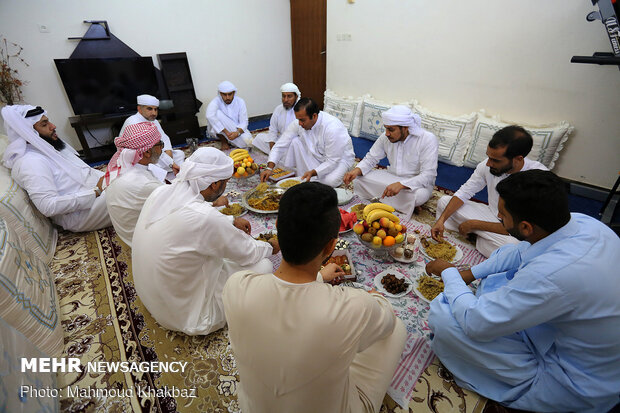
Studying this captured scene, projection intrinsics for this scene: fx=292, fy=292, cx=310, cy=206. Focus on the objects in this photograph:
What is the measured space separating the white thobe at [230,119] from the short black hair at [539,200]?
4931 mm

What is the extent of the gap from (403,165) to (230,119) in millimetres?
3778

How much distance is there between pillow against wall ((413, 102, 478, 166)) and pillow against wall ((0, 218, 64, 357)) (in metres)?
4.92

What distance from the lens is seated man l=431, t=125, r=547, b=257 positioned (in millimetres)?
2504

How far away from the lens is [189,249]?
182cm

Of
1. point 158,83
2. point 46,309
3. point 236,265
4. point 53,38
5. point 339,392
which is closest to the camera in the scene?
point 339,392

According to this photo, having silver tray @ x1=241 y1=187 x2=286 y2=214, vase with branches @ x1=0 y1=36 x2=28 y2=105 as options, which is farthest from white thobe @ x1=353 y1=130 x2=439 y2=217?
vase with branches @ x1=0 y1=36 x2=28 y2=105

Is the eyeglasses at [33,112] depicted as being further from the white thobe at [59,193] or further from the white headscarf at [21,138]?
the white thobe at [59,193]

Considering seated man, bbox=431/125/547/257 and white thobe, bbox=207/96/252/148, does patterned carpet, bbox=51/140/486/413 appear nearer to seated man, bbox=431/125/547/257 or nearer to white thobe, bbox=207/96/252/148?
seated man, bbox=431/125/547/257

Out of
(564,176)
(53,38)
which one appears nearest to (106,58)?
(53,38)

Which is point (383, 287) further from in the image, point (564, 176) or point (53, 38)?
point (53, 38)

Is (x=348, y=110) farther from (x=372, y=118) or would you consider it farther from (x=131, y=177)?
(x=131, y=177)

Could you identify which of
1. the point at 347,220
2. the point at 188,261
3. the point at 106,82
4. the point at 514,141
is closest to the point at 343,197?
the point at 347,220

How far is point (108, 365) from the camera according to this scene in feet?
6.51

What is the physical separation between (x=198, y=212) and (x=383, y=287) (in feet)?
4.93
